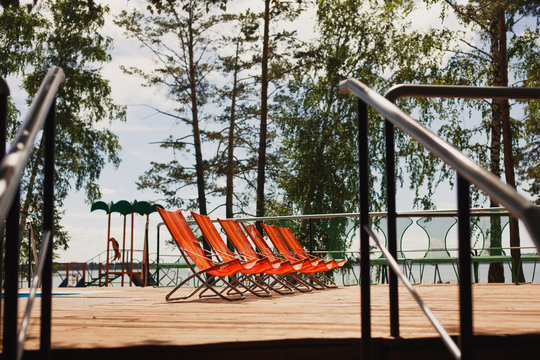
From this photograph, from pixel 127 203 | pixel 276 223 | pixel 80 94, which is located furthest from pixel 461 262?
pixel 80 94

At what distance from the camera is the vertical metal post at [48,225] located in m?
2.34

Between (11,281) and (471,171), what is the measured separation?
1351 millimetres

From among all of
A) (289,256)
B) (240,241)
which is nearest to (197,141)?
(289,256)

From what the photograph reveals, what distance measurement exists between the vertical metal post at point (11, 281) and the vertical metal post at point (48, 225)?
430mm

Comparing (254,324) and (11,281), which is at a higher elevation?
(11,281)

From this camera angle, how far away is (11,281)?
1849 millimetres

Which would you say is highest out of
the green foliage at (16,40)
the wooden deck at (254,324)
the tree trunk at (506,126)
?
the green foliage at (16,40)

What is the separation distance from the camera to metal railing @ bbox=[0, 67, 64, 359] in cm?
137

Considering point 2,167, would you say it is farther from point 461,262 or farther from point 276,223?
point 276,223

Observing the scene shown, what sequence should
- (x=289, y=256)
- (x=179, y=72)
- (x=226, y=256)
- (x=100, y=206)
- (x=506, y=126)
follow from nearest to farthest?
(x=226, y=256) → (x=289, y=256) → (x=506, y=126) → (x=100, y=206) → (x=179, y=72)

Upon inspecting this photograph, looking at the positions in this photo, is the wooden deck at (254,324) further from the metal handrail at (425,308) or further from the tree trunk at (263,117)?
the tree trunk at (263,117)

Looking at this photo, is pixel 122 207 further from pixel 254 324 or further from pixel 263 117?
pixel 254 324

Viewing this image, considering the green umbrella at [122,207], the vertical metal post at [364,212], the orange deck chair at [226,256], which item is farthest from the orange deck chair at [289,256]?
the green umbrella at [122,207]

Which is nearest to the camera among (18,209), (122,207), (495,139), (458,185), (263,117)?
(458,185)
